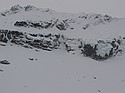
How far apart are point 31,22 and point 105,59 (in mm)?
11875

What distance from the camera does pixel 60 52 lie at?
110ft

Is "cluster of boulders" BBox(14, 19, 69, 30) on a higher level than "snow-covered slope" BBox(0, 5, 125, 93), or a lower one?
higher

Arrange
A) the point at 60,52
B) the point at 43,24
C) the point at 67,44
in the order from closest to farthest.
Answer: the point at 60,52 < the point at 67,44 < the point at 43,24

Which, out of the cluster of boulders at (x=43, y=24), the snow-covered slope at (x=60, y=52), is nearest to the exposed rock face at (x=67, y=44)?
the snow-covered slope at (x=60, y=52)

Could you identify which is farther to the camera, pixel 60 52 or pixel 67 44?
pixel 67 44

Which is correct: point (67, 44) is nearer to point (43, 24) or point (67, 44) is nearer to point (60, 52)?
point (60, 52)

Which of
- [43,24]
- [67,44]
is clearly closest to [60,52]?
[67,44]

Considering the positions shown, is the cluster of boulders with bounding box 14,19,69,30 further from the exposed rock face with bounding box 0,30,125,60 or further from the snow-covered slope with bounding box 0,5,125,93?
the exposed rock face with bounding box 0,30,125,60

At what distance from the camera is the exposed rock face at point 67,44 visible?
32.7 m

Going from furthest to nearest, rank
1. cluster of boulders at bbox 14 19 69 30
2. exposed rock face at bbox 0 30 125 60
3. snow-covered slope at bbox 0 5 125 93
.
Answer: cluster of boulders at bbox 14 19 69 30
exposed rock face at bbox 0 30 125 60
snow-covered slope at bbox 0 5 125 93

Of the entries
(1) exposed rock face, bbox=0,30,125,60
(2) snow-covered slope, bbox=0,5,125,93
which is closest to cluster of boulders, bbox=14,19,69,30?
(2) snow-covered slope, bbox=0,5,125,93

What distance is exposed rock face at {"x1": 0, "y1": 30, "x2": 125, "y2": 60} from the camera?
3266 centimetres

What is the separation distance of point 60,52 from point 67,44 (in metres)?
1.47

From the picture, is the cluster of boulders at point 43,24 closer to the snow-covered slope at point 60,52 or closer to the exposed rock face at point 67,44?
the snow-covered slope at point 60,52
